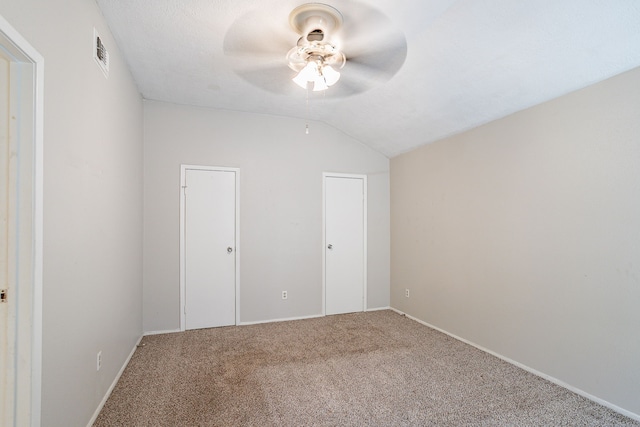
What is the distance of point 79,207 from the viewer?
1.84 m

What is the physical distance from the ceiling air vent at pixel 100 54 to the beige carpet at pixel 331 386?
239 centimetres

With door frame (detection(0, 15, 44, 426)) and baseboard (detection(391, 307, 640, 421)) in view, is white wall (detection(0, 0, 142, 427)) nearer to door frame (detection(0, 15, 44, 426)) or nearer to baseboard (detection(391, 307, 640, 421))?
door frame (detection(0, 15, 44, 426))

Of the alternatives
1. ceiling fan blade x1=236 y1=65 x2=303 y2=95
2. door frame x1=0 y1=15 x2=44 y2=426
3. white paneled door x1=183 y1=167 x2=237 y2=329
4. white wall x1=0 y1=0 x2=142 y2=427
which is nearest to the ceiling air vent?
white wall x1=0 y1=0 x2=142 y2=427

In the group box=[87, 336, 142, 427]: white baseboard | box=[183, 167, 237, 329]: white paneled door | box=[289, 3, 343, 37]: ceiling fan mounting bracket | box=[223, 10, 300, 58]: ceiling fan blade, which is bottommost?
box=[87, 336, 142, 427]: white baseboard

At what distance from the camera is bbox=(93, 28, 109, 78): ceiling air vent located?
2.04 metres

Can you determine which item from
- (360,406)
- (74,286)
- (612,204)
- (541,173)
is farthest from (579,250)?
(74,286)

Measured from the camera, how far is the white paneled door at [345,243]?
177 inches

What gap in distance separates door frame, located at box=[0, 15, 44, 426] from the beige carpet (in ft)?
3.17

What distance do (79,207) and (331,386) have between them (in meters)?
2.17

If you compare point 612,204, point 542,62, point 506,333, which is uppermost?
point 542,62

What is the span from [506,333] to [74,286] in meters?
3.46

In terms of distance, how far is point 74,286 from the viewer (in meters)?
1.75

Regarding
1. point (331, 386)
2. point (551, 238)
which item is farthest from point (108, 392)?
point (551, 238)

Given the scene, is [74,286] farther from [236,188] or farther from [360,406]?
Result: [236,188]
